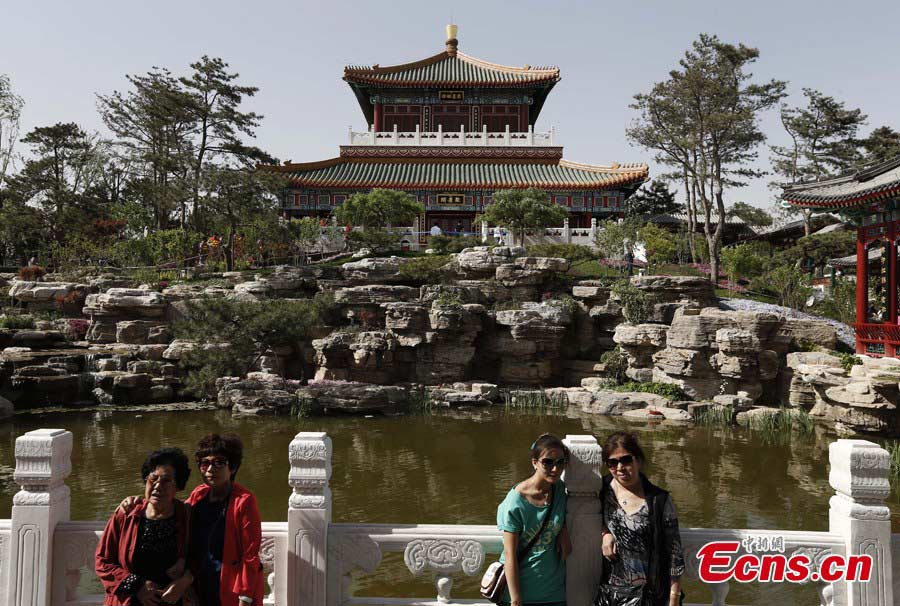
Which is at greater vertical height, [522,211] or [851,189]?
[522,211]

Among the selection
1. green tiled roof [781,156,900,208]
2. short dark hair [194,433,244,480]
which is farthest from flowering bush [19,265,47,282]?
green tiled roof [781,156,900,208]

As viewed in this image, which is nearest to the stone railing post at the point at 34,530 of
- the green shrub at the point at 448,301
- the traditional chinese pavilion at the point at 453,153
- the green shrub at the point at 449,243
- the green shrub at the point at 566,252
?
the green shrub at the point at 448,301

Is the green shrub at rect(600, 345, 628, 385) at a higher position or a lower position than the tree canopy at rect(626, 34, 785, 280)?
lower

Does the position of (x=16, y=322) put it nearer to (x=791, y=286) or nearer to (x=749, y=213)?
(x=791, y=286)

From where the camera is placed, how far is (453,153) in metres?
31.1

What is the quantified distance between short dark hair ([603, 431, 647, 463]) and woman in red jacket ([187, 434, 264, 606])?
6.19ft

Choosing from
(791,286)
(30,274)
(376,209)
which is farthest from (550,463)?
(30,274)

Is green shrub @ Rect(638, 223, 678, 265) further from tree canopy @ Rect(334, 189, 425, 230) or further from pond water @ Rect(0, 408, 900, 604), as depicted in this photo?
pond water @ Rect(0, 408, 900, 604)

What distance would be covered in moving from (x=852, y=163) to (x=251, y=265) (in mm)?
28793

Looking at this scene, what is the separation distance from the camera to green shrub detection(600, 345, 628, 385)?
637 inches

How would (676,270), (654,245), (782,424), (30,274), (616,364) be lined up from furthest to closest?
(676,270), (654,245), (30,274), (616,364), (782,424)

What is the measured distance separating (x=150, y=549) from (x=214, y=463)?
0.50 metres

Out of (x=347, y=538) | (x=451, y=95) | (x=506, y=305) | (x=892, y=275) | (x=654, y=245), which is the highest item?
(x=451, y=95)

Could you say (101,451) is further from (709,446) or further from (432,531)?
(709,446)
